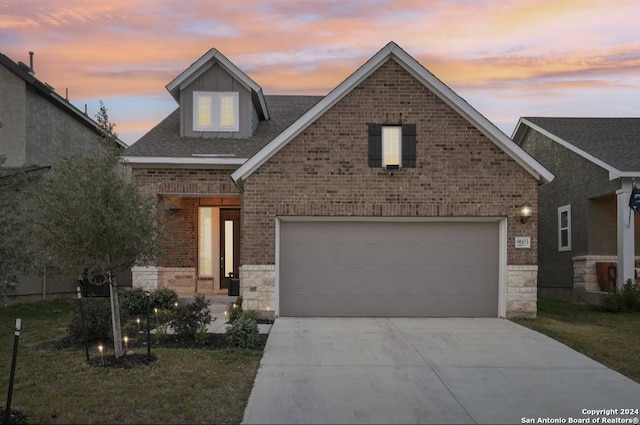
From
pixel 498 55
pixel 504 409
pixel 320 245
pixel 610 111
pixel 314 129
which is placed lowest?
pixel 504 409

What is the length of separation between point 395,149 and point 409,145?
342mm

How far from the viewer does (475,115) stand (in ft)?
44.2

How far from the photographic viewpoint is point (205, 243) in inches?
715

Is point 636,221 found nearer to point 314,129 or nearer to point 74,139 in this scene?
point 314,129

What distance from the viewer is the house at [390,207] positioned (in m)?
13.7

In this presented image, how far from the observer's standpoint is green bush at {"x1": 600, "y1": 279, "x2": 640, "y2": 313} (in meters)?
15.7

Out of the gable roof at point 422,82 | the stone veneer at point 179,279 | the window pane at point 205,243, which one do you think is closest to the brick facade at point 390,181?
the gable roof at point 422,82

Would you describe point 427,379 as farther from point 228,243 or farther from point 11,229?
point 228,243

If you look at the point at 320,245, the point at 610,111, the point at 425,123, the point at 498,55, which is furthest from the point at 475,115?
the point at 610,111

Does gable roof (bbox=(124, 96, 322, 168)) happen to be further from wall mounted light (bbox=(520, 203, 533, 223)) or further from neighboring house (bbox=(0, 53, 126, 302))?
wall mounted light (bbox=(520, 203, 533, 223))

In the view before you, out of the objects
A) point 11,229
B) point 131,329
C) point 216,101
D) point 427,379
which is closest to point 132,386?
point 427,379

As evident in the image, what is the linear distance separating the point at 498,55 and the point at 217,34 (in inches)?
350

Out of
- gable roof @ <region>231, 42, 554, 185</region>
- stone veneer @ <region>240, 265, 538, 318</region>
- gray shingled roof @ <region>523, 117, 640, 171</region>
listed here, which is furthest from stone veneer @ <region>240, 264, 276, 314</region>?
gray shingled roof @ <region>523, 117, 640, 171</region>

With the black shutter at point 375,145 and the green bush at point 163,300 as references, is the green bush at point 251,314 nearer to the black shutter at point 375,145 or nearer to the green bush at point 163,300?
the green bush at point 163,300
